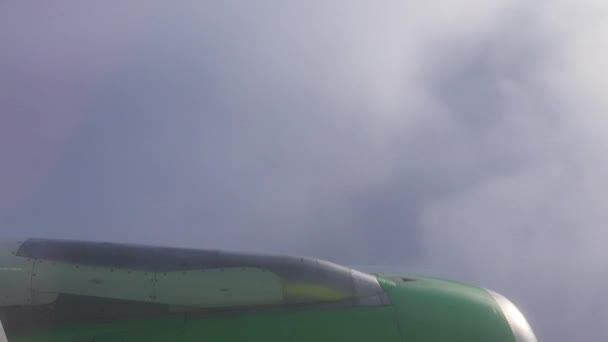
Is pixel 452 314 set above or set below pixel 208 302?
above

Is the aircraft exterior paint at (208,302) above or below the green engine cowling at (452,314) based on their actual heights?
below

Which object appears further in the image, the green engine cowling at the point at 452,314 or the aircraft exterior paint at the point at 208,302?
the green engine cowling at the point at 452,314

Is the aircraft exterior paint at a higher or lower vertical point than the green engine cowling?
lower

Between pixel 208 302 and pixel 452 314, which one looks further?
pixel 452 314

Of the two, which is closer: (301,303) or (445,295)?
(301,303)

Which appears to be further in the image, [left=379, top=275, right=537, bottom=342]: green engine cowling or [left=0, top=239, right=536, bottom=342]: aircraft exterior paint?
A: [left=379, top=275, right=537, bottom=342]: green engine cowling

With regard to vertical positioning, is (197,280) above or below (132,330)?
above

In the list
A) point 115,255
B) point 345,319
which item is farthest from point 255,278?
point 115,255

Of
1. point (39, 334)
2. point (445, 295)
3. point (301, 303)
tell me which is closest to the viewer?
point (39, 334)

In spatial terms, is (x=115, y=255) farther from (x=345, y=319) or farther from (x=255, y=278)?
(x=345, y=319)

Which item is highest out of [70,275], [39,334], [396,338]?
[396,338]

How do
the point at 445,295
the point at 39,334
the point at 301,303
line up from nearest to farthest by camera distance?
1. the point at 39,334
2. the point at 301,303
3. the point at 445,295

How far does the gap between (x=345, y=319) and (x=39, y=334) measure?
1.65 meters

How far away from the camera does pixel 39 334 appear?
3371mm
